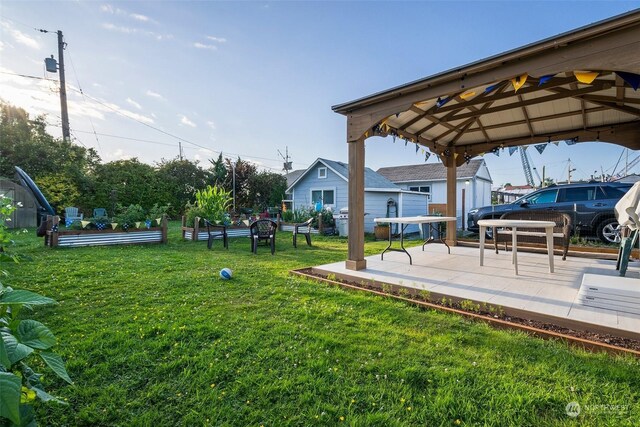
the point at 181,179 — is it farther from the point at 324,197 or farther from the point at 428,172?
the point at 428,172

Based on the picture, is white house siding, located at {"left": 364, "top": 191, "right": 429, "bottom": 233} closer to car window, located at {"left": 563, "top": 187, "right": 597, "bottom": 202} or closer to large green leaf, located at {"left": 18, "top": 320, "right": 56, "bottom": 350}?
car window, located at {"left": 563, "top": 187, "right": 597, "bottom": 202}

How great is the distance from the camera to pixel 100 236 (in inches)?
281

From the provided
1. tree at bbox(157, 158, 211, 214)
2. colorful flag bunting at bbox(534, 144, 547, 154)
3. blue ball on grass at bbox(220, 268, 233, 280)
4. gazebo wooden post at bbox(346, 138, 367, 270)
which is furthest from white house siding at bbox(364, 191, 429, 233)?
tree at bbox(157, 158, 211, 214)

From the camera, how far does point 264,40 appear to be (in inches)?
338

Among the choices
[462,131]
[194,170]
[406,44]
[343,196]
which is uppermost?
[406,44]

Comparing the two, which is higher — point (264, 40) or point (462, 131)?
point (264, 40)

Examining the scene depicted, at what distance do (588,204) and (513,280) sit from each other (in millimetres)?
5591

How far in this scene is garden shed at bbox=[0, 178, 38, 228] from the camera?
1152cm

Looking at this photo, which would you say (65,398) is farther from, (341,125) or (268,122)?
(268,122)

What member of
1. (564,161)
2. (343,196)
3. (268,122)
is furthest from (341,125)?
(564,161)

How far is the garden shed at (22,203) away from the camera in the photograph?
11523mm

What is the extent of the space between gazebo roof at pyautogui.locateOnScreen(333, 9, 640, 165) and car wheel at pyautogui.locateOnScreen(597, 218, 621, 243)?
2.46 m

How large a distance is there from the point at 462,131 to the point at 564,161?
34.5 meters

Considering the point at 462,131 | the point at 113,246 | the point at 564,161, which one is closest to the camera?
the point at 462,131
